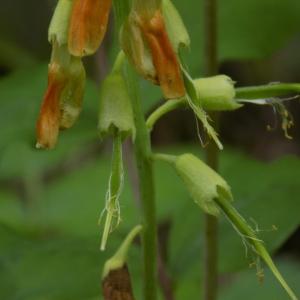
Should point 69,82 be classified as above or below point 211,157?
above

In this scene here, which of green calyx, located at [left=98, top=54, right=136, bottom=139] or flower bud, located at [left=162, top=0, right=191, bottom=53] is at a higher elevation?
flower bud, located at [left=162, top=0, right=191, bottom=53]

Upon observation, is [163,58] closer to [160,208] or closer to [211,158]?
[211,158]

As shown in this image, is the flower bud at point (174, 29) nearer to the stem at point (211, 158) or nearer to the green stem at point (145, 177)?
the green stem at point (145, 177)

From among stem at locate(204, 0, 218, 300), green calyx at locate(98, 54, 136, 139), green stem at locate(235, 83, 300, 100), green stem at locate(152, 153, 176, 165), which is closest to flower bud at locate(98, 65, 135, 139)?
green calyx at locate(98, 54, 136, 139)

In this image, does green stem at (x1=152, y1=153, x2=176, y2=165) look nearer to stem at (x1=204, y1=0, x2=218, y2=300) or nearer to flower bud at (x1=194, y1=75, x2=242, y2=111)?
flower bud at (x1=194, y1=75, x2=242, y2=111)

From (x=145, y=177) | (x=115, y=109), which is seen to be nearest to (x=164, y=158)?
(x=145, y=177)

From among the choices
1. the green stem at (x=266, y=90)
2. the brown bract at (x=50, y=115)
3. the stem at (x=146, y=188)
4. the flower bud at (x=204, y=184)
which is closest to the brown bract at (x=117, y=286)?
the stem at (x=146, y=188)

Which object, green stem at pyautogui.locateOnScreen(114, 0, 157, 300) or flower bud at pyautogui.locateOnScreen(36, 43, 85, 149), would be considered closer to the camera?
flower bud at pyautogui.locateOnScreen(36, 43, 85, 149)
